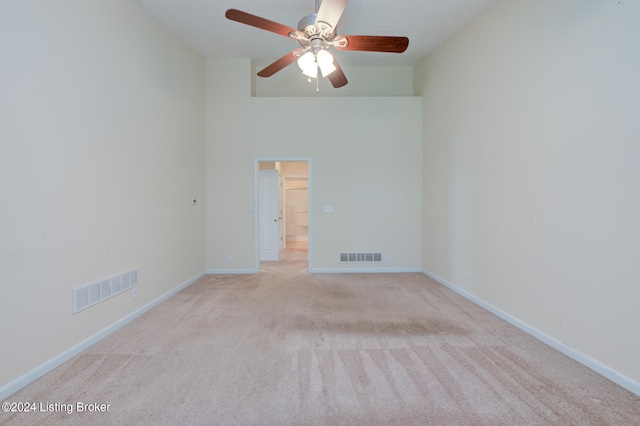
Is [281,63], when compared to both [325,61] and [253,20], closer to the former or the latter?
[325,61]

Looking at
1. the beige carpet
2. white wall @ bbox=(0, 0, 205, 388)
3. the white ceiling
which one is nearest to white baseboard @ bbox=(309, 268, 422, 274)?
the beige carpet

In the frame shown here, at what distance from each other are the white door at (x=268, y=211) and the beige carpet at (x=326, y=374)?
10.2ft

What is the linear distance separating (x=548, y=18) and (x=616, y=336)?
2.65 meters

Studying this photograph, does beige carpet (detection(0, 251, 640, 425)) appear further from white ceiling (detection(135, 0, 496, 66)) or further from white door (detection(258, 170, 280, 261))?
white ceiling (detection(135, 0, 496, 66))

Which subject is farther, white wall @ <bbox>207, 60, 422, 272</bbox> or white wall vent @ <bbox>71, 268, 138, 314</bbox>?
white wall @ <bbox>207, 60, 422, 272</bbox>

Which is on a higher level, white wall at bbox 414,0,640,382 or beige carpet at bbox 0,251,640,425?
white wall at bbox 414,0,640,382

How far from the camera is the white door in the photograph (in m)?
6.46

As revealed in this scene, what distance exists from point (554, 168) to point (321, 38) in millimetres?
2343

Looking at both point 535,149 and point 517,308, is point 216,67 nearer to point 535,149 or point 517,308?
point 535,149

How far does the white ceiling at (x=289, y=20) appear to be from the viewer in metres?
3.24

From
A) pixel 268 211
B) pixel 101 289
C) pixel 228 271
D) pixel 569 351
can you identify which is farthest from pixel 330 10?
pixel 268 211

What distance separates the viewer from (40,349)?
6.79ft

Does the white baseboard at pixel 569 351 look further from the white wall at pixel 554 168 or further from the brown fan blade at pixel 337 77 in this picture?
the brown fan blade at pixel 337 77

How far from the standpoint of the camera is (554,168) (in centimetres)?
247
